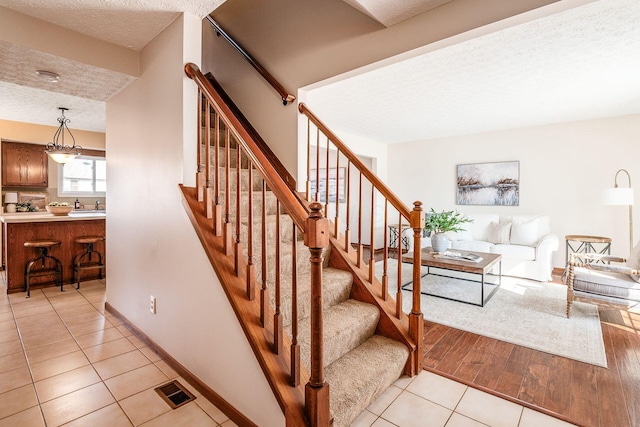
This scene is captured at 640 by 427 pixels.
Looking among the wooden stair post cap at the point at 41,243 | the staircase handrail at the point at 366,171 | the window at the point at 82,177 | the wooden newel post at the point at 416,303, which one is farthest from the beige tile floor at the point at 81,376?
the window at the point at 82,177

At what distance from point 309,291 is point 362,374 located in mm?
562

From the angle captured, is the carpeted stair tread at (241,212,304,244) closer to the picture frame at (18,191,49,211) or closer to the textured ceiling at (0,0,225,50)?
the textured ceiling at (0,0,225,50)

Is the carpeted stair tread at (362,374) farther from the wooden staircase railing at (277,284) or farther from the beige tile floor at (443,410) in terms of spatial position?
the wooden staircase railing at (277,284)

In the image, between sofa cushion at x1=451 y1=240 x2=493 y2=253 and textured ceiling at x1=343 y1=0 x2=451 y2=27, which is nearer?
textured ceiling at x1=343 y1=0 x2=451 y2=27

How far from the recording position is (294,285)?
1418 millimetres

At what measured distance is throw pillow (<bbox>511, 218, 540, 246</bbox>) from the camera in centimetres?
502

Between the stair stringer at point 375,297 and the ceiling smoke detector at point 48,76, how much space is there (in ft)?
8.42

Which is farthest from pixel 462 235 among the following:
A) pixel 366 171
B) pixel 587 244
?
pixel 366 171

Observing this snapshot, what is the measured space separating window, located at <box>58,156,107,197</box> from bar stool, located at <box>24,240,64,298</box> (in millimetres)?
2539

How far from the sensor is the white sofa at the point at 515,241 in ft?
14.7

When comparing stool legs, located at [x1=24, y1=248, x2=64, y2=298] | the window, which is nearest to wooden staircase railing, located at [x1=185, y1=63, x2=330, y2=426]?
stool legs, located at [x1=24, y1=248, x2=64, y2=298]

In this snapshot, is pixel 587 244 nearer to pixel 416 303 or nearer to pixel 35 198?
pixel 416 303

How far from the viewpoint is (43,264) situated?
4.13 meters

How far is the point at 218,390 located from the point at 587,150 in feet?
19.7
